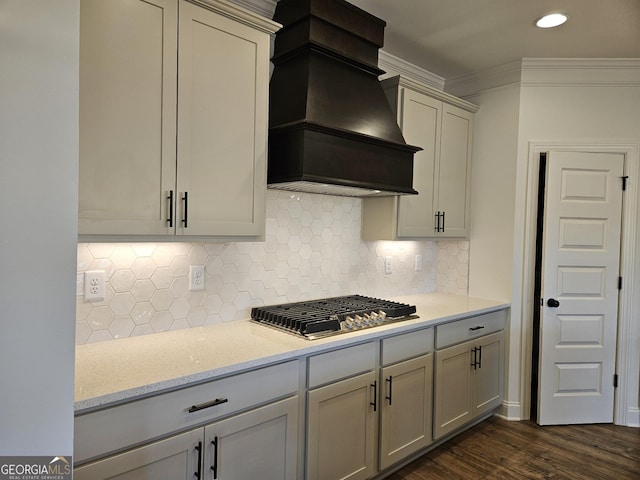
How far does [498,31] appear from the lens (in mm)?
2686

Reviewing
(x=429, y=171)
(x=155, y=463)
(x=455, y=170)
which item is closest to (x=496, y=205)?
(x=455, y=170)

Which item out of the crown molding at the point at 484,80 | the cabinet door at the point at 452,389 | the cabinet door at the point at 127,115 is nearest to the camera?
the cabinet door at the point at 127,115

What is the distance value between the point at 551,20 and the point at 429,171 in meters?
1.15

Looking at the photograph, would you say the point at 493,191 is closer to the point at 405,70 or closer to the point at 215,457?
the point at 405,70

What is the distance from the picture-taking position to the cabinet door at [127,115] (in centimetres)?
151

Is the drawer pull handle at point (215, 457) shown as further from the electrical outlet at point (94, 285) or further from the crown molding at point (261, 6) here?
the crown molding at point (261, 6)

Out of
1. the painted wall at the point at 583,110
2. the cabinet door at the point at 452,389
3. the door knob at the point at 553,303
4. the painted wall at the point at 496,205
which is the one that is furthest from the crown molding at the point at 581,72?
the cabinet door at the point at 452,389

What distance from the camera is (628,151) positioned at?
3057 mm

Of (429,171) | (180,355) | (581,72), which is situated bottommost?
(180,355)

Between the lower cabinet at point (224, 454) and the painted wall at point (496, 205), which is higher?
the painted wall at point (496, 205)

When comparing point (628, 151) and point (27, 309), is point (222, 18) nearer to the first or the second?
point (27, 309)

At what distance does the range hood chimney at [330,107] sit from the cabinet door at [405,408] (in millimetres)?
1064

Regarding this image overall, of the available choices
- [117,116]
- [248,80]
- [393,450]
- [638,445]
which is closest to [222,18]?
[248,80]

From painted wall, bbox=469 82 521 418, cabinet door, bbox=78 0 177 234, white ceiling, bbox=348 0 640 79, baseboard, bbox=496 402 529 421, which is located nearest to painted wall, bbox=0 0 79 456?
cabinet door, bbox=78 0 177 234
